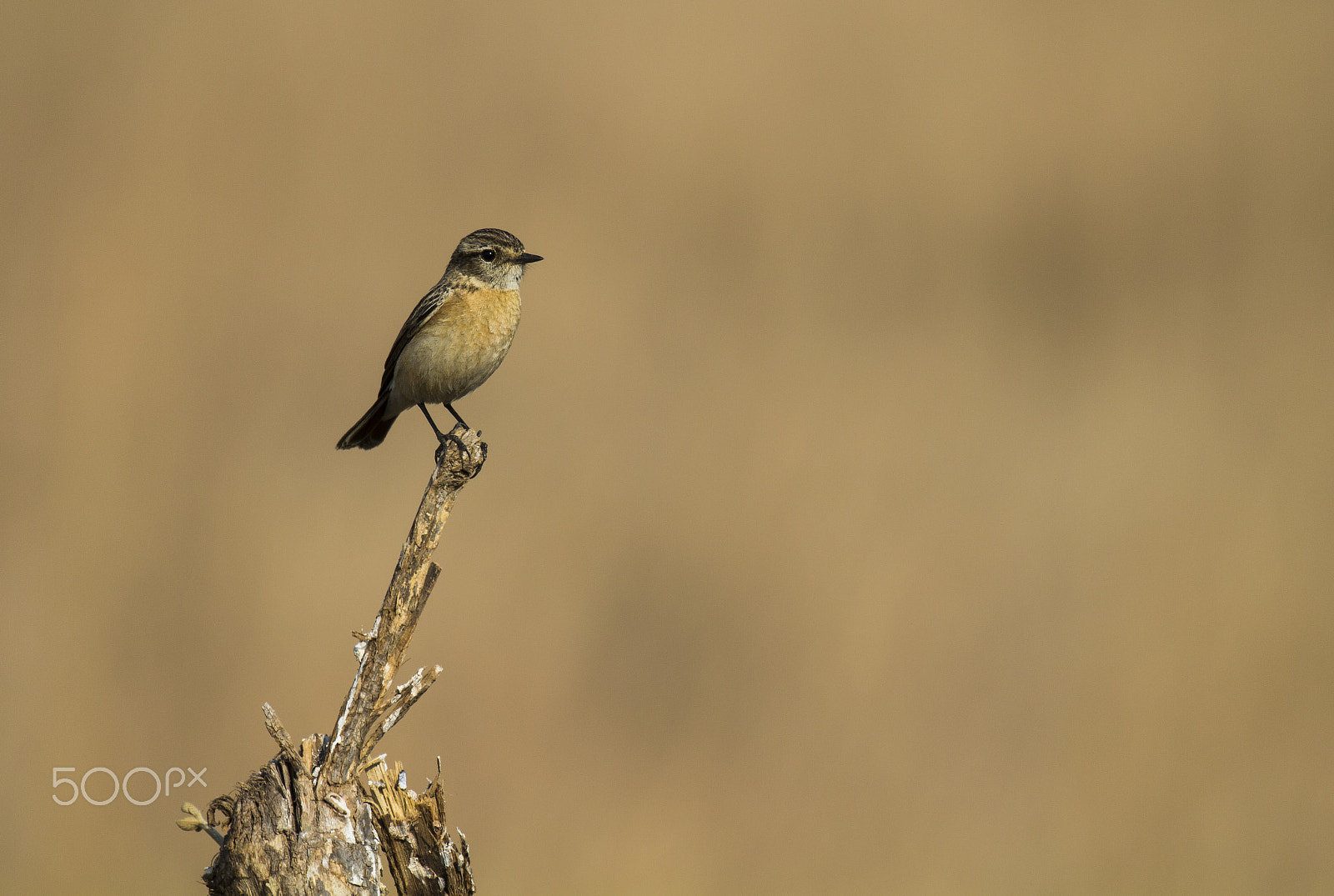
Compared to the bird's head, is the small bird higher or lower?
lower

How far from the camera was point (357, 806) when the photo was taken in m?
4.41

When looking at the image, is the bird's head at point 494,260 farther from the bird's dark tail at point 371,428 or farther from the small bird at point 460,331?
the bird's dark tail at point 371,428

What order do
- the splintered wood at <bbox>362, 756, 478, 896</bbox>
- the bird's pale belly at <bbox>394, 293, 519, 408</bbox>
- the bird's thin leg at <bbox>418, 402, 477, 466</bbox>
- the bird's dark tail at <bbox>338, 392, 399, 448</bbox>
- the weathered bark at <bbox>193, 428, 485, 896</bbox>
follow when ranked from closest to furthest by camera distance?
1. the weathered bark at <bbox>193, 428, 485, 896</bbox>
2. the splintered wood at <bbox>362, 756, 478, 896</bbox>
3. the bird's thin leg at <bbox>418, 402, 477, 466</bbox>
4. the bird's pale belly at <bbox>394, 293, 519, 408</bbox>
5. the bird's dark tail at <bbox>338, 392, 399, 448</bbox>

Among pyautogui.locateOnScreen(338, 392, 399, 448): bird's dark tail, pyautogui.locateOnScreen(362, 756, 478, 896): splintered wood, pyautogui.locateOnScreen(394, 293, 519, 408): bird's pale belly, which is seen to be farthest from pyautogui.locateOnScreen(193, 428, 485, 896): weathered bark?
pyautogui.locateOnScreen(338, 392, 399, 448): bird's dark tail

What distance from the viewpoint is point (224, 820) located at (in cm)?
442

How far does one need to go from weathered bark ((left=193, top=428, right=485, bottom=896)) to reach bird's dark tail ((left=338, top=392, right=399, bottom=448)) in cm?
329

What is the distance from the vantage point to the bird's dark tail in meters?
8.34

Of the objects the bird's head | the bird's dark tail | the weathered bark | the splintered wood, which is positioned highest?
the bird's head

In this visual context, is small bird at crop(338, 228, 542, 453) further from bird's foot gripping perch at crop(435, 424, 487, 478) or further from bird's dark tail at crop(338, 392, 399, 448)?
bird's foot gripping perch at crop(435, 424, 487, 478)

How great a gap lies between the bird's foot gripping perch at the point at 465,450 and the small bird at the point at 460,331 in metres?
→ 0.63

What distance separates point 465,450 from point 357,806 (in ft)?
6.01

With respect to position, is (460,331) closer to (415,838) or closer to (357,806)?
(415,838)

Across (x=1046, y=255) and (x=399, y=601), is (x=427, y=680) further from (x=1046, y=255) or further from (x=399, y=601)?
(x=1046, y=255)

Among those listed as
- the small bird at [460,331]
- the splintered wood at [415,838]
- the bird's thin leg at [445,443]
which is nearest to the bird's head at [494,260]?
the small bird at [460,331]
